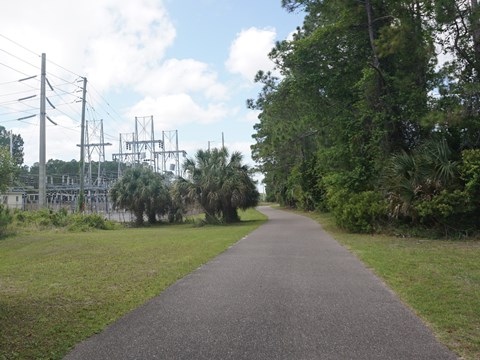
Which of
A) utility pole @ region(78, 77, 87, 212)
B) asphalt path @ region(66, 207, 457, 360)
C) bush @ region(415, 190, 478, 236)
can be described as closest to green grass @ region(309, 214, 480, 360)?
asphalt path @ region(66, 207, 457, 360)

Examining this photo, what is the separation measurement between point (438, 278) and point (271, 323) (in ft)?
13.6

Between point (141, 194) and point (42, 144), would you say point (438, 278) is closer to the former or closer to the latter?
point (141, 194)

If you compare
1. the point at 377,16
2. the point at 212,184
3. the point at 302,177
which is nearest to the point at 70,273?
the point at 377,16

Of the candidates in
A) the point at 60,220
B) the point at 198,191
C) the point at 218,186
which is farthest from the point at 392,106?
the point at 60,220

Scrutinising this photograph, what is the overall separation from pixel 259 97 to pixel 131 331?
2433 cm

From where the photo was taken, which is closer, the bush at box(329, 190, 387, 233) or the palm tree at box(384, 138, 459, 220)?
the palm tree at box(384, 138, 459, 220)

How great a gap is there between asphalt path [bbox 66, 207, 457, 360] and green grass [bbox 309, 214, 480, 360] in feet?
0.81

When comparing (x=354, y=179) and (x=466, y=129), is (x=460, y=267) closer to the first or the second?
(x=466, y=129)

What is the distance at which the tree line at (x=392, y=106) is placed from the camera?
562 inches

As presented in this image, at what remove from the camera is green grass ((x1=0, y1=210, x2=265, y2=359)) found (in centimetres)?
493

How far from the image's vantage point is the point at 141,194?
29484mm

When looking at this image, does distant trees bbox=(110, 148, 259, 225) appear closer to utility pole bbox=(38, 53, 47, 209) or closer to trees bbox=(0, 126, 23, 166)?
utility pole bbox=(38, 53, 47, 209)

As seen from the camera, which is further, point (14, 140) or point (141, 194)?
point (14, 140)

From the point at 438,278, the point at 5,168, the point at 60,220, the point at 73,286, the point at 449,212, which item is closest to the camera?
the point at 73,286
